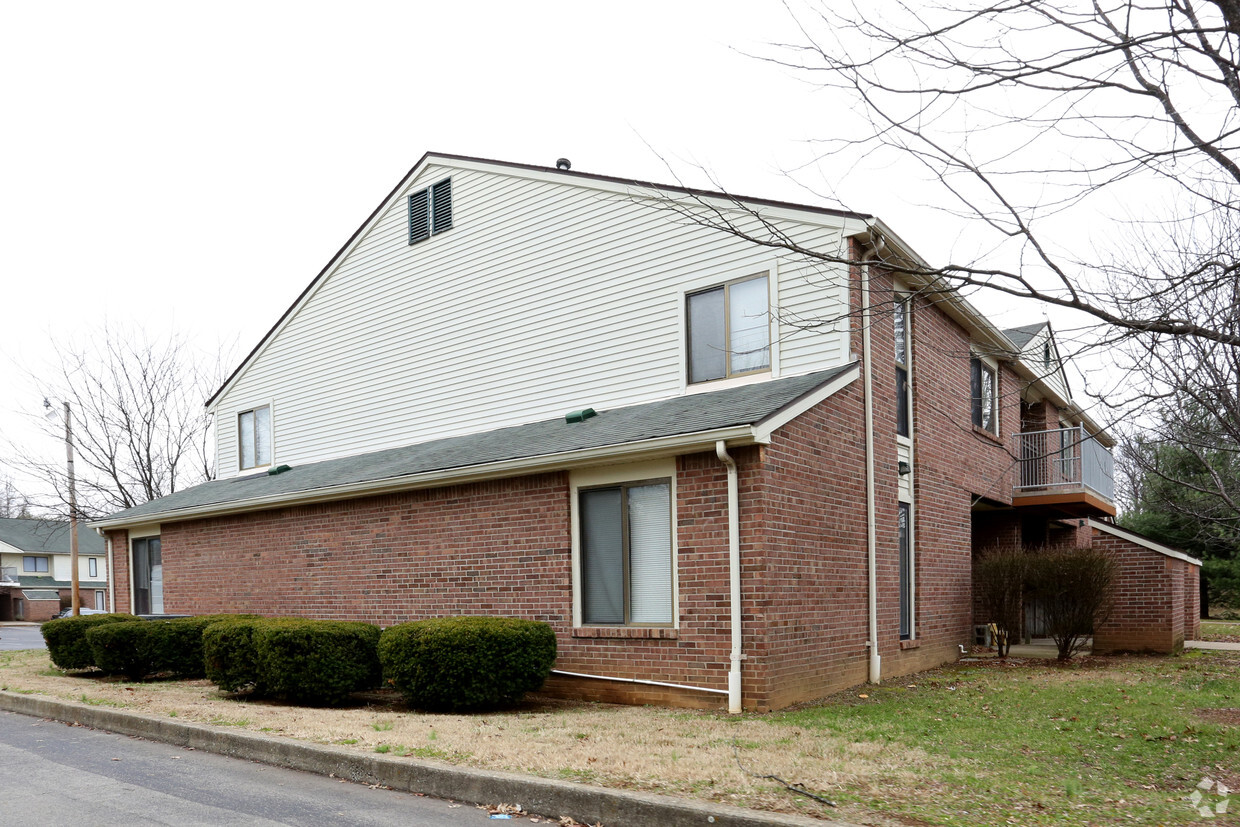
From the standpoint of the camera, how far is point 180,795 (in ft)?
23.2

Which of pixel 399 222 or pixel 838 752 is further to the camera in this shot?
pixel 399 222

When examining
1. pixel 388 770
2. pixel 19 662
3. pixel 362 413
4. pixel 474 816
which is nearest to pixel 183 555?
pixel 19 662

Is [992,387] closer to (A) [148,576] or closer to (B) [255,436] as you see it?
(B) [255,436]

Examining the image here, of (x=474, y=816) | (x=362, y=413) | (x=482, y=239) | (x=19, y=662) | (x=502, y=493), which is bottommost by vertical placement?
(x=19, y=662)

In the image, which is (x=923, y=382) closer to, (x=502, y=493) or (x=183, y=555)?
(x=502, y=493)

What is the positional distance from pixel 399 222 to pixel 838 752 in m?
13.5

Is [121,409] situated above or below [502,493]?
above

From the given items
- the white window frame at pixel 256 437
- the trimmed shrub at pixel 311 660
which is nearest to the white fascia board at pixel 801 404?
the trimmed shrub at pixel 311 660

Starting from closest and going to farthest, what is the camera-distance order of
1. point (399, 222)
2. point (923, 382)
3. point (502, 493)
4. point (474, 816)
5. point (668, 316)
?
point (474, 816) → point (502, 493) → point (668, 316) → point (923, 382) → point (399, 222)

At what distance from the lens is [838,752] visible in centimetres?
755

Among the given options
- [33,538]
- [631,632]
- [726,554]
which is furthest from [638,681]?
[33,538]

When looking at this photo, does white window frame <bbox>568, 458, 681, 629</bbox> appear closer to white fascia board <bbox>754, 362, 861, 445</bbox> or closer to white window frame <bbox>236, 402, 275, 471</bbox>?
white fascia board <bbox>754, 362, 861, 445</bbox>

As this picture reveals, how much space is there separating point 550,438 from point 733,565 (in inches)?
144

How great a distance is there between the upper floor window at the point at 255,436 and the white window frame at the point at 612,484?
37.1 feet
